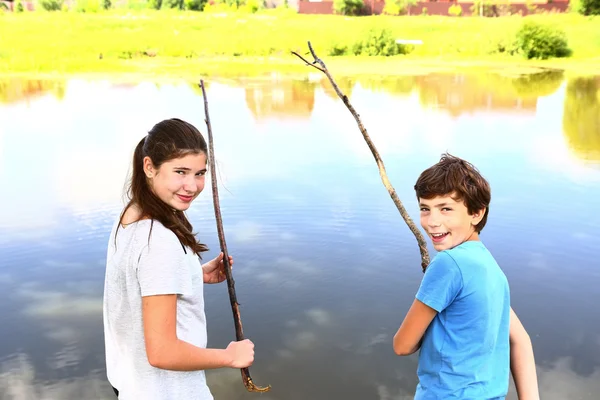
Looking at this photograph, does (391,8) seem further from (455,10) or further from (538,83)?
(538,83)

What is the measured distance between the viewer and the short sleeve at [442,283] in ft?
4.03

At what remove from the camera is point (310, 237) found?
476 centimetres

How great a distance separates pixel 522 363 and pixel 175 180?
86 centimetres

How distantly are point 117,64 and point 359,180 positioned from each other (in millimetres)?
15389

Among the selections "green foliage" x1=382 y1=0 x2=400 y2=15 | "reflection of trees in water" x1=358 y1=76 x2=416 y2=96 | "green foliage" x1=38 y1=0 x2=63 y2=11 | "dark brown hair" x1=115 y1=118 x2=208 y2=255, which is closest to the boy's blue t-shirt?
"dark brown hair" x1=115 y1=118 x2=208 y2=255

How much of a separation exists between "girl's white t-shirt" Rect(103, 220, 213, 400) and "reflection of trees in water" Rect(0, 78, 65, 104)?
40.1 feet

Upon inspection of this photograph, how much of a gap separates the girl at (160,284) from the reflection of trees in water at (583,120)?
698cm

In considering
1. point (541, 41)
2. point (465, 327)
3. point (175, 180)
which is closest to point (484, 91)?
point (541, 41)

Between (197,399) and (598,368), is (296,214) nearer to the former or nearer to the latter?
(598,368)

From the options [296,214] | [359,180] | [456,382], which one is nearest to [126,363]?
[456,382]

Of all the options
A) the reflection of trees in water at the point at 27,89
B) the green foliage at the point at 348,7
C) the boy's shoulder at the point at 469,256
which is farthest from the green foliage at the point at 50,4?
the boy's shoulder at the point at 469,256

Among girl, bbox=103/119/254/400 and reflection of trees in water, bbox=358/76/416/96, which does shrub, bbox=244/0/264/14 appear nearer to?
reflection of trees in water, bbox=358/76/416/96

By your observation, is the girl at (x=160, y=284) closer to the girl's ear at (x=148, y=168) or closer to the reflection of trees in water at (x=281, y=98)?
the girl's ear at (x=148, y=168)

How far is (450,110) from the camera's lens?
36.2 feet
